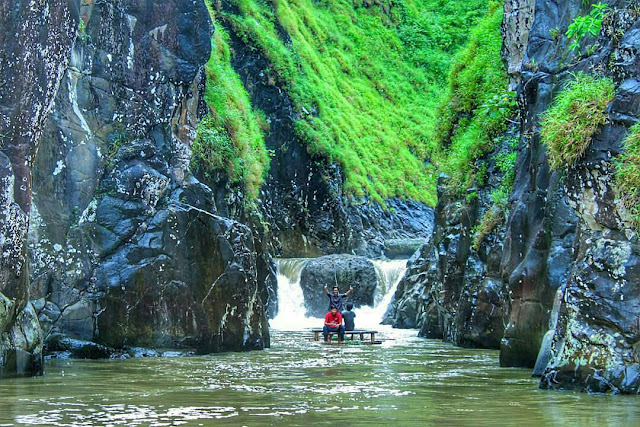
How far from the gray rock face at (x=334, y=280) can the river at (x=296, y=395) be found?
49.4 ft

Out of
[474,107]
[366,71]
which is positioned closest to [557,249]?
[474,107]

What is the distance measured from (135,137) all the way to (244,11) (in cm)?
2451

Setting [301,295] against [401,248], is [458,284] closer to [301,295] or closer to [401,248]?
[301,295]

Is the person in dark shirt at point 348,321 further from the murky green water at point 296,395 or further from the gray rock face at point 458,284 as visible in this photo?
the murky green water at point 296,395

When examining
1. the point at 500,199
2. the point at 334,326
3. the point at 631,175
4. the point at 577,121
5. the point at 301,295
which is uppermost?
the point at 500,199

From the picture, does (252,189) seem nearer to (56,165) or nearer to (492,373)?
(56,165)

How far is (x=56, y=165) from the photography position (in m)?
17.1

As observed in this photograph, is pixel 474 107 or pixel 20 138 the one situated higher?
pixel 474 107

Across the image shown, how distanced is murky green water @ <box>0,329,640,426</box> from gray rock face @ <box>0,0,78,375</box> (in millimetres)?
674

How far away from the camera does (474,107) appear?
24.6 m

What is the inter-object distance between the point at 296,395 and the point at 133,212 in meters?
7.98

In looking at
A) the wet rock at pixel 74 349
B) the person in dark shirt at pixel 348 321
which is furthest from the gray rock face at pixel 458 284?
the wet rock at pixel 74 349

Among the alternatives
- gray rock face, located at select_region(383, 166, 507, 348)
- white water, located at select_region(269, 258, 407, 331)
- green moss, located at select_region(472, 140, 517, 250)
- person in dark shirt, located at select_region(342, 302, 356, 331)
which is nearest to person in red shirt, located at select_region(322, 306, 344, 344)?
person in dark shirt, located at select_region(342, 302, 356, 331)

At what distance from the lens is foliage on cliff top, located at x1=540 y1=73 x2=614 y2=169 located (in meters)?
10.9
